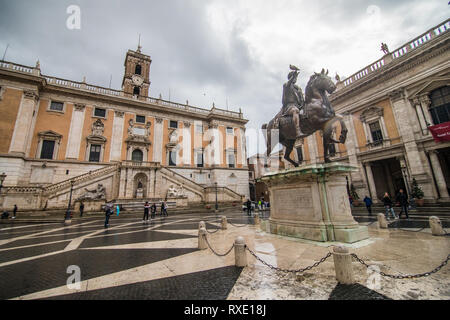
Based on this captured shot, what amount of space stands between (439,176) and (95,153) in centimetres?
3481

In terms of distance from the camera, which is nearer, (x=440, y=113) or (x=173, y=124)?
(x=440, y=113)

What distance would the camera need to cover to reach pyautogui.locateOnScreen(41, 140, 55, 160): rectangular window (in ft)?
69.9

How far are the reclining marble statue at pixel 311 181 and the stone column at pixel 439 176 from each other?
15.7 metres

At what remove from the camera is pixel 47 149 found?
2156 cm

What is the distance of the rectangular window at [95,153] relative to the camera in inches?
921

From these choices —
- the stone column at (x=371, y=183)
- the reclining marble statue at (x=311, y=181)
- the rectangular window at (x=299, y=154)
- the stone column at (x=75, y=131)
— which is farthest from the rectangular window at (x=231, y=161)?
the reclining marble statue at (x=311, y=181)

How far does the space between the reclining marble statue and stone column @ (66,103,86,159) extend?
24.9 meters

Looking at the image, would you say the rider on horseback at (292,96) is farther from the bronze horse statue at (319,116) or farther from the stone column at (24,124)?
the stone column at (24,124)

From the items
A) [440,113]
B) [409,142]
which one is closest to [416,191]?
[409,142]

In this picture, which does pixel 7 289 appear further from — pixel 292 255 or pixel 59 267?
pixel 292 255

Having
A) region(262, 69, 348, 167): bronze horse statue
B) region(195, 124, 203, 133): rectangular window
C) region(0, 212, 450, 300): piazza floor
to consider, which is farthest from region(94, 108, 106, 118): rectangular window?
region(262, 69, 348, 167): bronze horse statue

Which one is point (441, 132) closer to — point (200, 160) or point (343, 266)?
point (343, 266)

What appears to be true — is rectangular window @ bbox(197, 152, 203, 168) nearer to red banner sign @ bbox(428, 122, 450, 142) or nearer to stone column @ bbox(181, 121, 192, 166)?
stone column @ bbox(181, 121, 192, 166)
